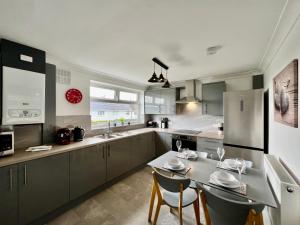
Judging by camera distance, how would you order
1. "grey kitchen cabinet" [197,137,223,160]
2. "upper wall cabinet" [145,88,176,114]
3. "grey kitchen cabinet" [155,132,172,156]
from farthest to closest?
"upper wall cabinet" [145,88,176,114] → "grey kitchen cabinet" [155,132,172,156] → "grey kitchen cabinet" [197,137,223,160]

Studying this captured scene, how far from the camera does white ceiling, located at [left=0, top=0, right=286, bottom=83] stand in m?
1.13

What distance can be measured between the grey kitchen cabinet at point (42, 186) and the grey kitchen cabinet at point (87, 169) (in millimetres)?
96

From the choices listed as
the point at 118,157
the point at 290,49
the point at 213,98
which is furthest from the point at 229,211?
the point at 213,98

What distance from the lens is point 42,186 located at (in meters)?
1.67

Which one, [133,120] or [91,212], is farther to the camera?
[133,120]

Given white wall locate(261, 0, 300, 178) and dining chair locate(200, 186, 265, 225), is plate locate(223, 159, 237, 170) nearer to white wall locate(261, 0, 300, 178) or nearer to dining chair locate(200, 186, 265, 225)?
white wall locate(261, 0, 300, 178)

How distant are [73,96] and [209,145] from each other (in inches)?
116

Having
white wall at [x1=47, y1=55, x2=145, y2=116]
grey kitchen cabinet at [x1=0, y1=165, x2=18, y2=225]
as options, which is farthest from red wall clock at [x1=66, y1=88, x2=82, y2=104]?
grey kitchen cabinet at [x1=0, y1=165, x2=18, y2=225]

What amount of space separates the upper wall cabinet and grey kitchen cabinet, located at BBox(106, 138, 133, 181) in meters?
1.52

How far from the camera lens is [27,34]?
1573 millimetres

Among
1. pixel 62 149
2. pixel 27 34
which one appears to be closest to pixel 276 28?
pixel 27 34

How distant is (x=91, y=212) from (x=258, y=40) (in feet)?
10.3

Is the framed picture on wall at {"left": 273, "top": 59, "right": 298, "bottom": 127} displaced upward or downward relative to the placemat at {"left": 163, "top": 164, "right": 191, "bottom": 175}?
upward

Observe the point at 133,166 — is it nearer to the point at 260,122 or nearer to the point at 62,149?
the point at 62,149
